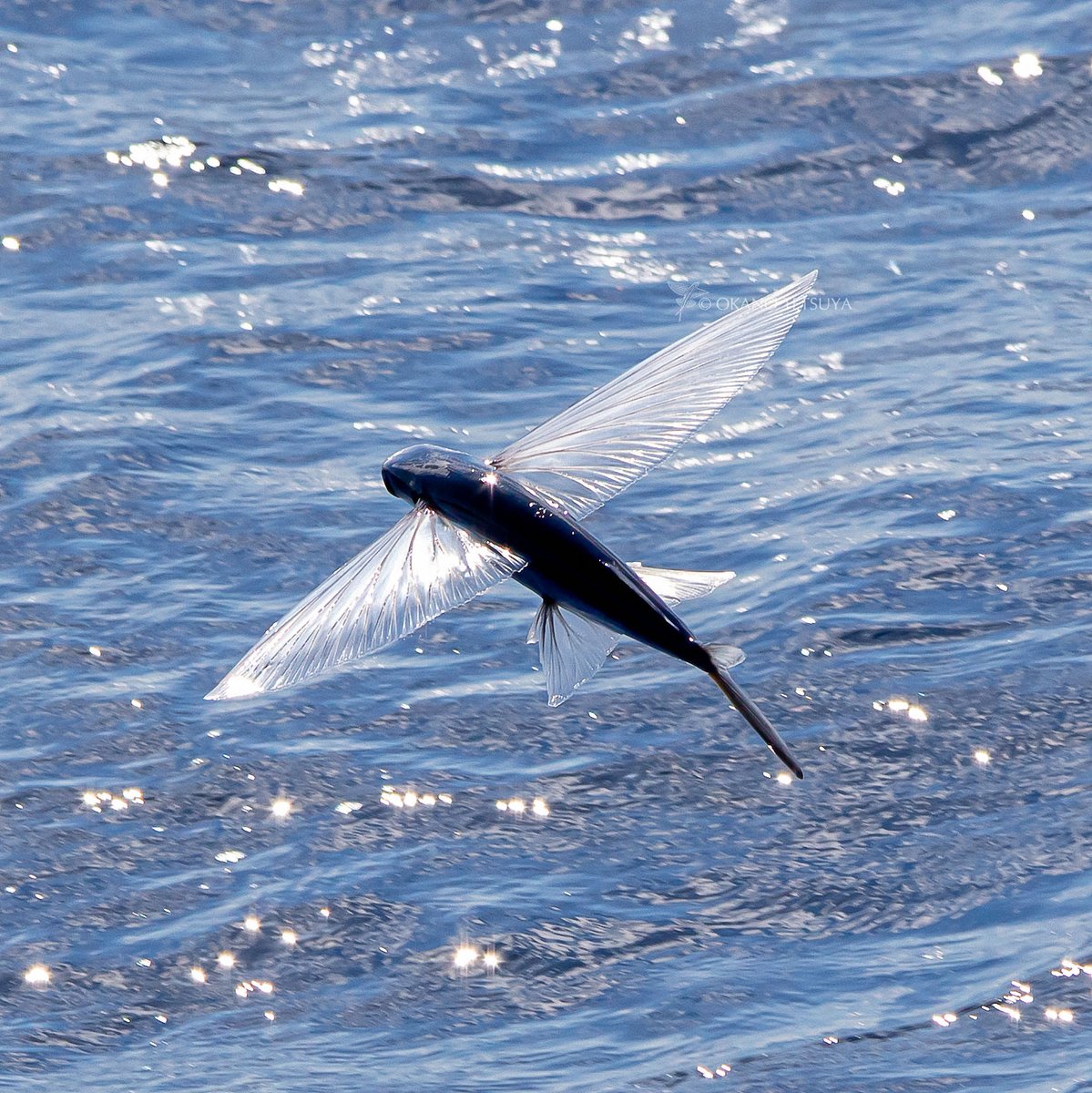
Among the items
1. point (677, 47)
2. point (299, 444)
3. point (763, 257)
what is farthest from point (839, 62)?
point (299, 444)

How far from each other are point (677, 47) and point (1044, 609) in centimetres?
392

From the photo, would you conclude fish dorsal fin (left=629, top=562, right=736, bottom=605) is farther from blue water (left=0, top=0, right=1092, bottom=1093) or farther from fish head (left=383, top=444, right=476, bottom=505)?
blue water (left=0, top=0, right=1092, bottom=1093)

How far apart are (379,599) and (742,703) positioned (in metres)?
0.60

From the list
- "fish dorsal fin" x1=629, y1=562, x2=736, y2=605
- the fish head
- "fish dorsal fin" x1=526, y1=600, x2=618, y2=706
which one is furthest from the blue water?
the fish head

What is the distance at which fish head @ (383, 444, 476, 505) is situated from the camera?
2859mm

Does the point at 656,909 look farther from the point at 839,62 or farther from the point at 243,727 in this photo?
the point at 839,62

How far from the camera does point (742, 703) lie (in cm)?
264

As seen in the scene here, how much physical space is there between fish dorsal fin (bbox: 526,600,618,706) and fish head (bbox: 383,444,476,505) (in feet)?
0.84

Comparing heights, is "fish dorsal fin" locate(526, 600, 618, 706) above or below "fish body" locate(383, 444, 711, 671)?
below

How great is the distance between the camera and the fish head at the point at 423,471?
2859 millimetres

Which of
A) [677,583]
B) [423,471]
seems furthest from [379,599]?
[677,583]

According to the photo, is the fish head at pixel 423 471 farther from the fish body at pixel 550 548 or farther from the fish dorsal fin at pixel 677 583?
the fish dorsal fin at pixel 677 583

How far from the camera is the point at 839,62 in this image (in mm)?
7844

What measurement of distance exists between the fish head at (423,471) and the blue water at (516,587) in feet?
4.50
